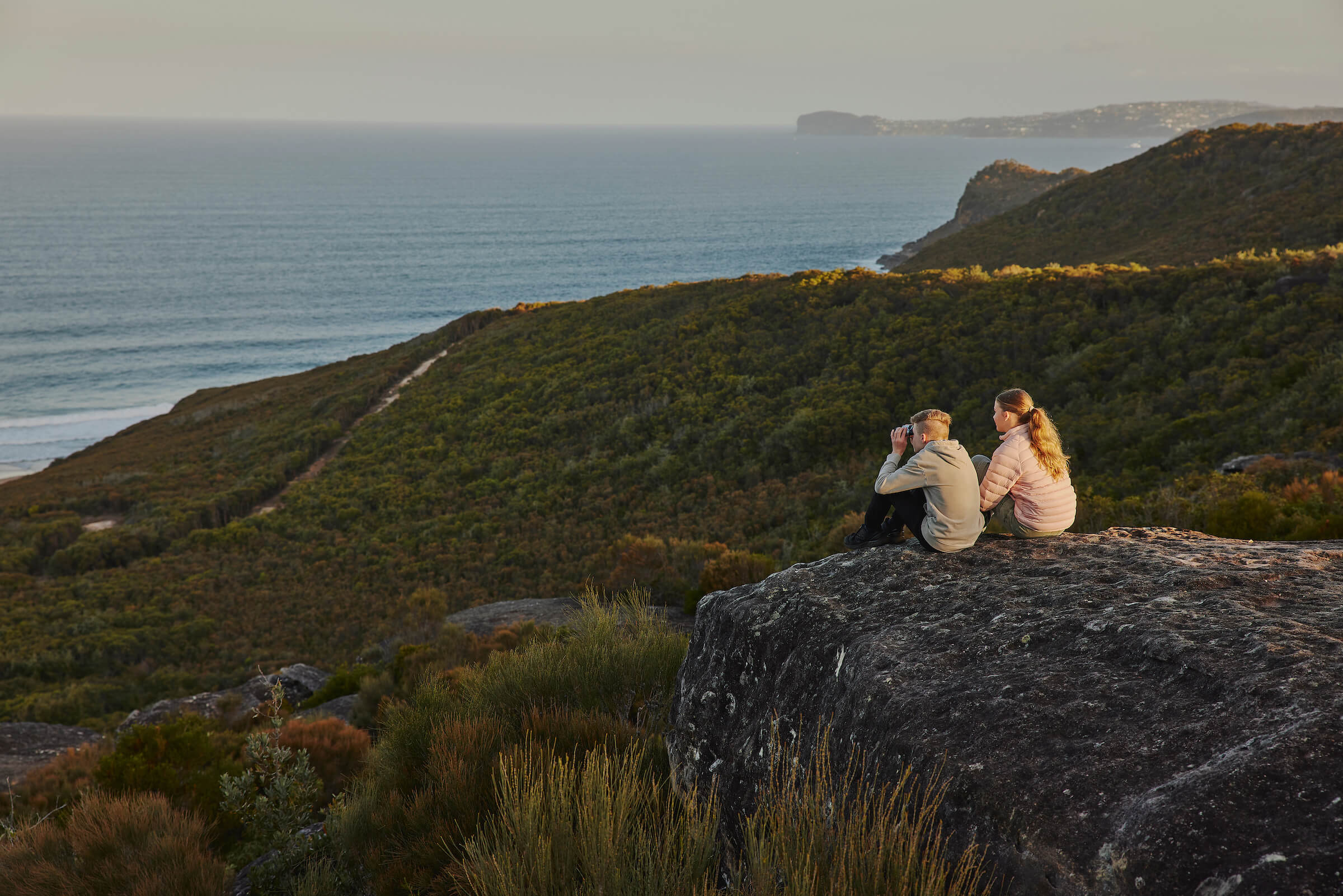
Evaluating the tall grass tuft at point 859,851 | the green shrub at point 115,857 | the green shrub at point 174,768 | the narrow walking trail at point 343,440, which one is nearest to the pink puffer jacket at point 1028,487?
the tall grass tuft at point 859,851

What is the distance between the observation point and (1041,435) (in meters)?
5.05

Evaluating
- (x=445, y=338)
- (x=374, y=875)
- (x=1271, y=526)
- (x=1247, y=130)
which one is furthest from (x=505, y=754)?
(x=1247, y=130)

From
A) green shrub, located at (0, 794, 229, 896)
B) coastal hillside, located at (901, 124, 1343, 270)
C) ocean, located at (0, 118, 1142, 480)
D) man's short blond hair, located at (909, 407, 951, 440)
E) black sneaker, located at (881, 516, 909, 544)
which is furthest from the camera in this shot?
ocean, located at (0, 118, 1142, 480)

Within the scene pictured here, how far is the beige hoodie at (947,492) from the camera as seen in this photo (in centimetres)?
477

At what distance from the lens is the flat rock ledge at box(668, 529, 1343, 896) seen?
2.19 meters

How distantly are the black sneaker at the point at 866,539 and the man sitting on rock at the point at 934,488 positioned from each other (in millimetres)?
65

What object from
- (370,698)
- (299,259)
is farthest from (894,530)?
(299,259)

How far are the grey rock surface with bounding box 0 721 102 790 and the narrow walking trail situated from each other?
1266 cm

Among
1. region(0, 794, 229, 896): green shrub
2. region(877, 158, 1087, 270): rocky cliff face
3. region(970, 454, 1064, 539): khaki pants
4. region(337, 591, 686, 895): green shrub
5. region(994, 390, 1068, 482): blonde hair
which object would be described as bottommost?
region(0, 794, 229, 896): green shrub

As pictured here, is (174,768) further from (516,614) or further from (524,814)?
(516,614)

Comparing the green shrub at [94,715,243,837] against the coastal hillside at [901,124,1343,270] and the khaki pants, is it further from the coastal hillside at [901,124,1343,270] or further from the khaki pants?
the coastal hillside at [901,124,1343,270]

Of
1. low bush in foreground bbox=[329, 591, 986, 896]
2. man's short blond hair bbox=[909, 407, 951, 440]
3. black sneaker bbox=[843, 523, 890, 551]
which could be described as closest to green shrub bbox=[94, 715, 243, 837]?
low bush in foreground bbox=[329, 591, 986, 896]

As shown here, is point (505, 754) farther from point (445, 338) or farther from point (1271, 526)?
point (445, 338)

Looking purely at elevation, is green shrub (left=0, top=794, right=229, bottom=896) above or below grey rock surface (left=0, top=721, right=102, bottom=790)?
above
